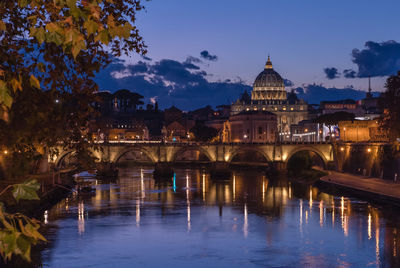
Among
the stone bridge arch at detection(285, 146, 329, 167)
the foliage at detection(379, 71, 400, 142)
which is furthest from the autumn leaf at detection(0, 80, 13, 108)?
the stone bridge arch at detection(285, 146, 329, 167)

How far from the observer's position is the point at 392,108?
171 ft

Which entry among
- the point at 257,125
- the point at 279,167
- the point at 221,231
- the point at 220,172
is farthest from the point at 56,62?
the point at 257,125

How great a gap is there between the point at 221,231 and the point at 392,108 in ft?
75.2

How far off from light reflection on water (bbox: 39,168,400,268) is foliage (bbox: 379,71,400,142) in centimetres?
720

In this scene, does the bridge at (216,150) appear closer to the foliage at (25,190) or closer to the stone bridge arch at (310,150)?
the stone bridge arch at (310,150)

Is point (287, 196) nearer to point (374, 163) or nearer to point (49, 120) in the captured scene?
point (374, 163)

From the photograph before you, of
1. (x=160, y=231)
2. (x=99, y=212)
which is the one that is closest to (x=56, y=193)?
(x=99, y=212)

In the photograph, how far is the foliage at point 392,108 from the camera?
51.2 m

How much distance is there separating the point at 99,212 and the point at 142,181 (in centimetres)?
2838

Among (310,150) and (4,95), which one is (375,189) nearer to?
(310,150)

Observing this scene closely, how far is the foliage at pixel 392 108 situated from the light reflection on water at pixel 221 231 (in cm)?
720

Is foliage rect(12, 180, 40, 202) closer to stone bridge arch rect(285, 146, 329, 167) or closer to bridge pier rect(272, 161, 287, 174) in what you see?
bridge pier rect(272, 161, 287, 174)

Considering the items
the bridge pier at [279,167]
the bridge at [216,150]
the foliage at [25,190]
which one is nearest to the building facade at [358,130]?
the bridge at [216,150]

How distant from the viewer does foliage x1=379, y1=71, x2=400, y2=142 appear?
51.2 m
